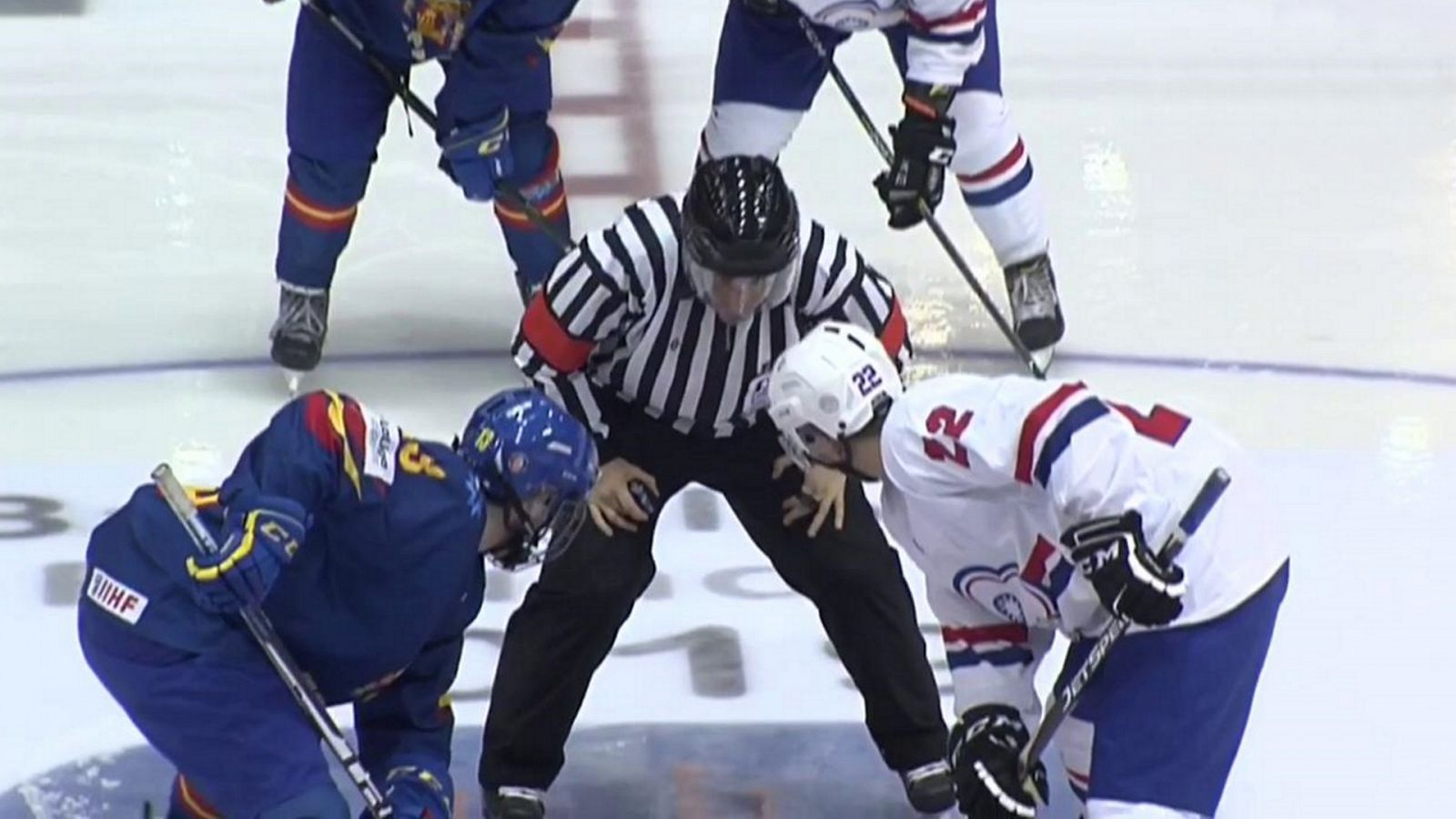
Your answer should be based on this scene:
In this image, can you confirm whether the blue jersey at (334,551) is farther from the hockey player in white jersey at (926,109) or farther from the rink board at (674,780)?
the hockey player in white jersey at (926,109)

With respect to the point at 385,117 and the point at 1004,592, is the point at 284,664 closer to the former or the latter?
the point at 1004,592

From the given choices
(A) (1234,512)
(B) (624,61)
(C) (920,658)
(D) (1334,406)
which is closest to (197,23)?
(B) (624,61)

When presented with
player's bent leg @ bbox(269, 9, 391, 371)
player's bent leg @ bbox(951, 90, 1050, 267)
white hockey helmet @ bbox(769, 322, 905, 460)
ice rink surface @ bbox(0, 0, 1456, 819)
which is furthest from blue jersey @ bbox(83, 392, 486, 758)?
player's bent leg @ bbox(951, 90, 1050, 267)

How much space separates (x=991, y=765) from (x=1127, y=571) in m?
0.34

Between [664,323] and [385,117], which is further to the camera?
[385,117]

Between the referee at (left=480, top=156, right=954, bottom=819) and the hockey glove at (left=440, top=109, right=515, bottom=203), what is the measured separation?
108 cm

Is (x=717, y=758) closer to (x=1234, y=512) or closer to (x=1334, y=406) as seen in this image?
(x=1234, y=512)

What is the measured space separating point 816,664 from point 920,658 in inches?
16.4

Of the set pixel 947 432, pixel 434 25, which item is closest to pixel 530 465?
pixel 947 432

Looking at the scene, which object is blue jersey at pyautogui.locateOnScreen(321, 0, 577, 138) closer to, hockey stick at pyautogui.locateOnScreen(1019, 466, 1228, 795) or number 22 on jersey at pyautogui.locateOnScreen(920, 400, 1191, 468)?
number 22 on jersey at pyautogui.locateOnScreen(920, 400, 1191, 468)

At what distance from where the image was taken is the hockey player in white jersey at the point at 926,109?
4.41 metres

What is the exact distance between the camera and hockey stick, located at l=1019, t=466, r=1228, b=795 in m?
2.90

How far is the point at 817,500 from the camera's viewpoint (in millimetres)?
3475

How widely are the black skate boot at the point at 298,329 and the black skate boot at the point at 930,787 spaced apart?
5.41 feet
